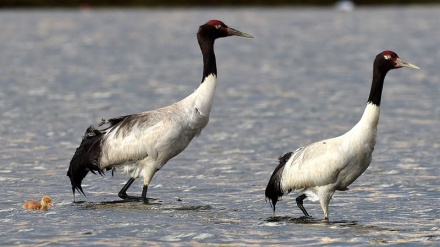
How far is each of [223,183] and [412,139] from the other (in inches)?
222

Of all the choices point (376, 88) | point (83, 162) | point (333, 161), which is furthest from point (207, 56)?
point (333, 161)

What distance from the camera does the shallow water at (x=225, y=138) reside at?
13.4m

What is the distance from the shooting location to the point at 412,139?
21.3m

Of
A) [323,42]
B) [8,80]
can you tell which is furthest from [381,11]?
[8,80]

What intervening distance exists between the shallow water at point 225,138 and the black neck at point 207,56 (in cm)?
169

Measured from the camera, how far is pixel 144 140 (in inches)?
590

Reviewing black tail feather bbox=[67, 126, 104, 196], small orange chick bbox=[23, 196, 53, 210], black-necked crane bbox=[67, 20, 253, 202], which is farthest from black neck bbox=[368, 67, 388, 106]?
small orange chick bbox=[23, 196, 53, 210]

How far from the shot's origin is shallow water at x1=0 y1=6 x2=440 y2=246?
43.9 ft

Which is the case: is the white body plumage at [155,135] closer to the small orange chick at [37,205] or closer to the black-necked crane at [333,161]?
the small orange chick at [37,205]

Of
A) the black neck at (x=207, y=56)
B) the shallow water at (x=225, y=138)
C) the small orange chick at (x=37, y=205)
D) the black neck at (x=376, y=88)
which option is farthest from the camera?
the black neck at (x=207, y=56)

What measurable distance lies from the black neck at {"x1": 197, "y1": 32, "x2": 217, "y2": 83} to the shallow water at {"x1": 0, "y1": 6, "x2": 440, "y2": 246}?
169 centimetres

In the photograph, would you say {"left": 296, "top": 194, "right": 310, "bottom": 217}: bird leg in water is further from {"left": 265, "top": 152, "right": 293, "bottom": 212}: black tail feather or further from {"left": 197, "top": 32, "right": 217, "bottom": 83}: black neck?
{"left": 197, "top": 32, "right": 217, "bottom": 83}: black neck

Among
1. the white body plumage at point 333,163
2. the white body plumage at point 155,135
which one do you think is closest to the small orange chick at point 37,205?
the white body plumage at point 155,135

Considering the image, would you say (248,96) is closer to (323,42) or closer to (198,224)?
(198,224)
